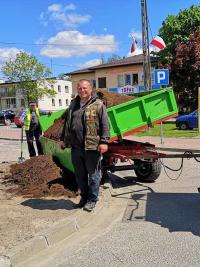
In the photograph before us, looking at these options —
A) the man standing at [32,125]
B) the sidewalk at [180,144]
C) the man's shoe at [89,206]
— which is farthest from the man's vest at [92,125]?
the sidewalk at [180,144]

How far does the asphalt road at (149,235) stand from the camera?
5168 millimetres

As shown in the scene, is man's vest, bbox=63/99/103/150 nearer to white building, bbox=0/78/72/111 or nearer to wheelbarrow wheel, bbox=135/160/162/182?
wheelbarrow wheel, bbox=135/160/162/182

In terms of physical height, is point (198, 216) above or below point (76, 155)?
below

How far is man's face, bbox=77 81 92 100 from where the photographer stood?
21.6ft

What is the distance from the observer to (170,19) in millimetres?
46031

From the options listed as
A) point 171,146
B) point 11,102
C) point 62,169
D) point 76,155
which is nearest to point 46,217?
point 76,155

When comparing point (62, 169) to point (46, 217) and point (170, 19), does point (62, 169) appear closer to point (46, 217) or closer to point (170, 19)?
point (46, 217)

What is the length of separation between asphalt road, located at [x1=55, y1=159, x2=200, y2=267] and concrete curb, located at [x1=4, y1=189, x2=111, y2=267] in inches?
13.0

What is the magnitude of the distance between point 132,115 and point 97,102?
2.58 meters

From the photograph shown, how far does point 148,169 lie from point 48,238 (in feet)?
14.8

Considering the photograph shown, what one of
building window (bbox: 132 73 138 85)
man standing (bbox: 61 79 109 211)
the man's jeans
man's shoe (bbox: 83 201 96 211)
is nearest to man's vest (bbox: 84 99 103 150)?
man standing (bbox: 61 79 109 211)

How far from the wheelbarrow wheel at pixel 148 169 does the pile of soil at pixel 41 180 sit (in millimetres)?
1566

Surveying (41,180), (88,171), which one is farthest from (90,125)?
(41,180)

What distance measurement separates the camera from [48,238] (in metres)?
5.75
